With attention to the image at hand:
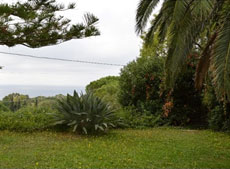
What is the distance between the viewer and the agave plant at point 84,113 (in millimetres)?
9750

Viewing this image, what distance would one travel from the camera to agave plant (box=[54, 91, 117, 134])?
32.0 feet

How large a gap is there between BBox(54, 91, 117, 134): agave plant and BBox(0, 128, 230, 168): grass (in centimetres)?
50

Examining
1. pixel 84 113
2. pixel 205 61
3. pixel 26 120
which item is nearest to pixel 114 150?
pixel 84 113

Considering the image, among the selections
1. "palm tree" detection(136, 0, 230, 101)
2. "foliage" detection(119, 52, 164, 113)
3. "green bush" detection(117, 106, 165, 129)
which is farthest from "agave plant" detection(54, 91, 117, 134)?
"palm tree" detection(136, 0, 230, 101)

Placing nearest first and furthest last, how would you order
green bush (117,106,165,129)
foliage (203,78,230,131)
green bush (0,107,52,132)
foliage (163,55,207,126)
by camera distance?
green bush (0,107,52,132) → foliage (203,78,230,131) → green bush (117,106,165,129) → foliage (163,55,207,126)

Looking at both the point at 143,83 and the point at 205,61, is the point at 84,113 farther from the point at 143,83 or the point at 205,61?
the point at 205,61

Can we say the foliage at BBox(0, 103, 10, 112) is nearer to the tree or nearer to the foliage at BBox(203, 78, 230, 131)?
the tree

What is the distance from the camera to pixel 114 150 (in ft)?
23.4

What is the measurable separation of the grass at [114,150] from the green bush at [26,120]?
0.56 meters

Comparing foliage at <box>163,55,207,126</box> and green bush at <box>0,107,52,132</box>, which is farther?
foliage at <box>163,55,207,126</box>

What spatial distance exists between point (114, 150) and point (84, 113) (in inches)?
108

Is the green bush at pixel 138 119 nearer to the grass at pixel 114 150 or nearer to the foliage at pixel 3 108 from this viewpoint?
the grass at pixel 114 150

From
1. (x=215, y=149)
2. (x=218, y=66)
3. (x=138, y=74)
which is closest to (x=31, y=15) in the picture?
(x=218, y=66)

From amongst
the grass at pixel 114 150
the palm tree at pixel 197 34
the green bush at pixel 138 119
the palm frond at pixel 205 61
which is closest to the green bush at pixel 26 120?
the grass at pixel 114 150
